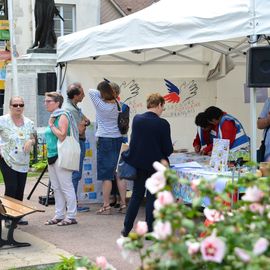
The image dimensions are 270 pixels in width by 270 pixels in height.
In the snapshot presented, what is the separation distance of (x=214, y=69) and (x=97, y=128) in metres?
2.86

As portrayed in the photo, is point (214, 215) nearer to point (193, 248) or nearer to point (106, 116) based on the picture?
point (193, 248)

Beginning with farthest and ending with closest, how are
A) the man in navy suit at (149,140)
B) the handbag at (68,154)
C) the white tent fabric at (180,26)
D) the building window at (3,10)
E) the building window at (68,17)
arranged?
the building window at (68,17), the building window at (3,10), the handbag at (68,154), the man in navy suit at (149,140), the white tent fabric at (180,26)

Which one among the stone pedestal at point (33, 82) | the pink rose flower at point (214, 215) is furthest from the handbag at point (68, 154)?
the stone pedestal at point (33, 82)

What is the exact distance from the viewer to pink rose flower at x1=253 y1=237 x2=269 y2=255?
1943mm

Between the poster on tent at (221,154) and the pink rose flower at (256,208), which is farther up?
the pink rose flower at (256,208)

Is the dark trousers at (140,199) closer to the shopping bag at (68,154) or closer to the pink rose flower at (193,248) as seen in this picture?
the shopping bag at (68,154)

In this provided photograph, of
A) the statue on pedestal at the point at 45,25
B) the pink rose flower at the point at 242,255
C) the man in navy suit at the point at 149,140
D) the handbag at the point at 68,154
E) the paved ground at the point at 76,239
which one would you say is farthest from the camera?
the statue on pedestal at the point at 45,25

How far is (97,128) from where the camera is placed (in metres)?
8.42

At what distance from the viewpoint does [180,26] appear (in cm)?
624

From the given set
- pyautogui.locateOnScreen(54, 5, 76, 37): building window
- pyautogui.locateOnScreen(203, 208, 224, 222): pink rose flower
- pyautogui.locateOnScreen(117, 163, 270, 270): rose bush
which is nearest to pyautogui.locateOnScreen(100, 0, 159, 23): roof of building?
pyautogui.locateOnScreen(54, 5, 76, 37): building window

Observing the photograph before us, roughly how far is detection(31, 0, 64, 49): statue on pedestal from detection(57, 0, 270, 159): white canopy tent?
9.87 metres

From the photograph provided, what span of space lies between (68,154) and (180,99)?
353 centimetres

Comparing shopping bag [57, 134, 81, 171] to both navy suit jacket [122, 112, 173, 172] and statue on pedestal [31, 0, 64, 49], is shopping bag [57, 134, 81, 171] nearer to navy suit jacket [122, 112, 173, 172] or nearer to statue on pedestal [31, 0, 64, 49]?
navy suit jacket [122, 112, 173, 172]

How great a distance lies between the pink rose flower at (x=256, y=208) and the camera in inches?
88.0
